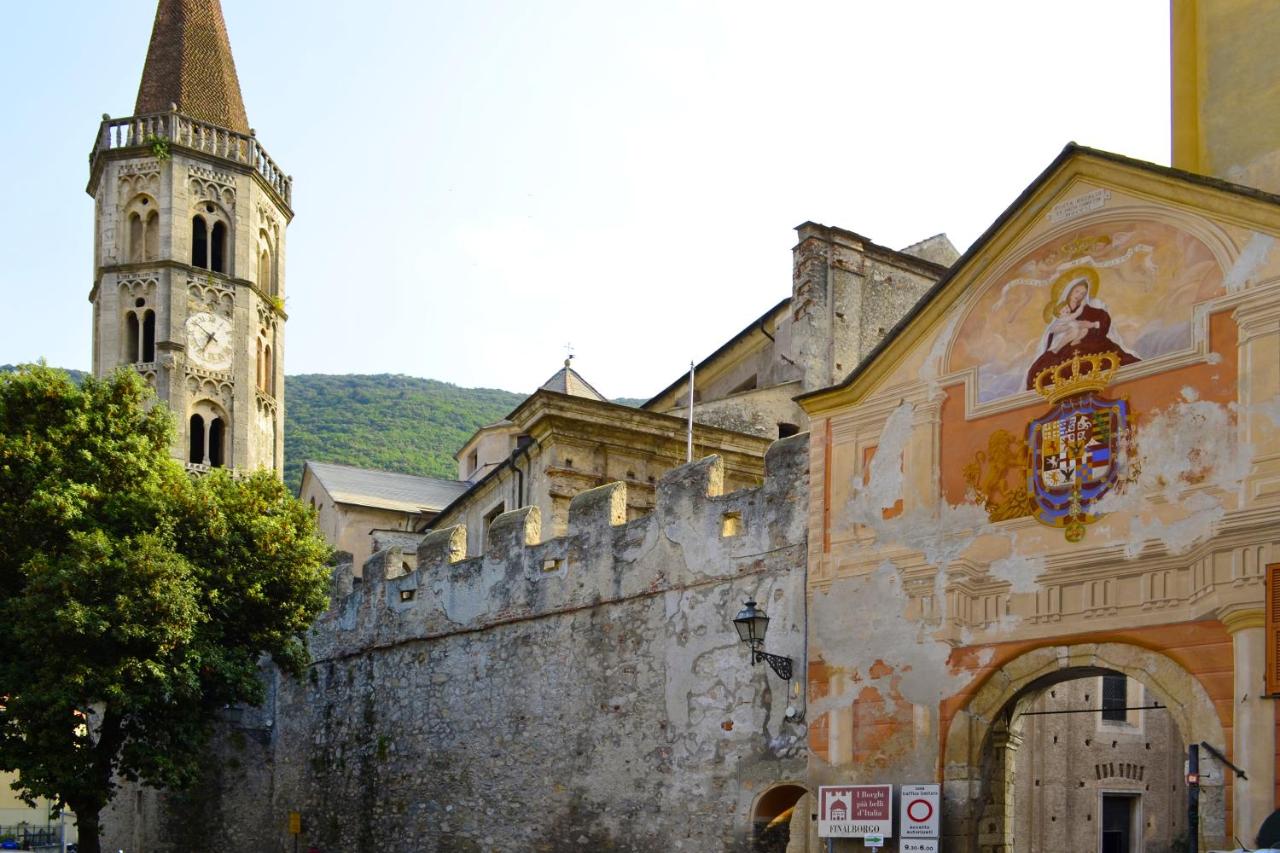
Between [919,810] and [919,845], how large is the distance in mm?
357

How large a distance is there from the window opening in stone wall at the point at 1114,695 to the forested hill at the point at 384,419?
4937cm

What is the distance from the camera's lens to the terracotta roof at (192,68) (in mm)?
60375

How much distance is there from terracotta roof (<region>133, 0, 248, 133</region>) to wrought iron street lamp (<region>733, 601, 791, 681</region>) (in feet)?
153

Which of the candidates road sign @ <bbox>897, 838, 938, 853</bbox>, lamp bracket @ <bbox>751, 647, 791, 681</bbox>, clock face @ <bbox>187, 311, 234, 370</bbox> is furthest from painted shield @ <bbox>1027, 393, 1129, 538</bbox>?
clock face @ <bbox>187, 311, 234, 370</bbox>

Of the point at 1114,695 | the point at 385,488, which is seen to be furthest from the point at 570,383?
the point at 1114,695

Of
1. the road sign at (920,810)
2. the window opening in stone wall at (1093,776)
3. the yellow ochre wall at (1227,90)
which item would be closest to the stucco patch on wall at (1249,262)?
the yellow ochre wall at (1227,90)

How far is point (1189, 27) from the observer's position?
61.9 feet

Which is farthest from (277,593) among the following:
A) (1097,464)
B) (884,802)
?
(1097,464)

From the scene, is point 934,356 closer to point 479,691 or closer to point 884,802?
point 884,802

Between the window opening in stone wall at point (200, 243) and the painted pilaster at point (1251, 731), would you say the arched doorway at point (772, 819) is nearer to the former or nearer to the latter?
the painted pilaster at point (1251, 731)

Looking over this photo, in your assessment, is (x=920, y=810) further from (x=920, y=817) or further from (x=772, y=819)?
(x=772, y=819)

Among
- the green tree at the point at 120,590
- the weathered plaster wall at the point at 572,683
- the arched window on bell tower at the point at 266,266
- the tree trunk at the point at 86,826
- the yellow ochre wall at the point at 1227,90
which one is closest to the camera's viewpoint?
the yellow ochre wall at the point at 1227,90

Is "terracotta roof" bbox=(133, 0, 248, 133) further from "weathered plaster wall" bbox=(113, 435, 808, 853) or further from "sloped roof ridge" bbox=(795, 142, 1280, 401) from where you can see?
"sloped roof ridge" bbox=(795, 142, 1280, 401)

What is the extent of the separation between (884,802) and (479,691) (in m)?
9.72
